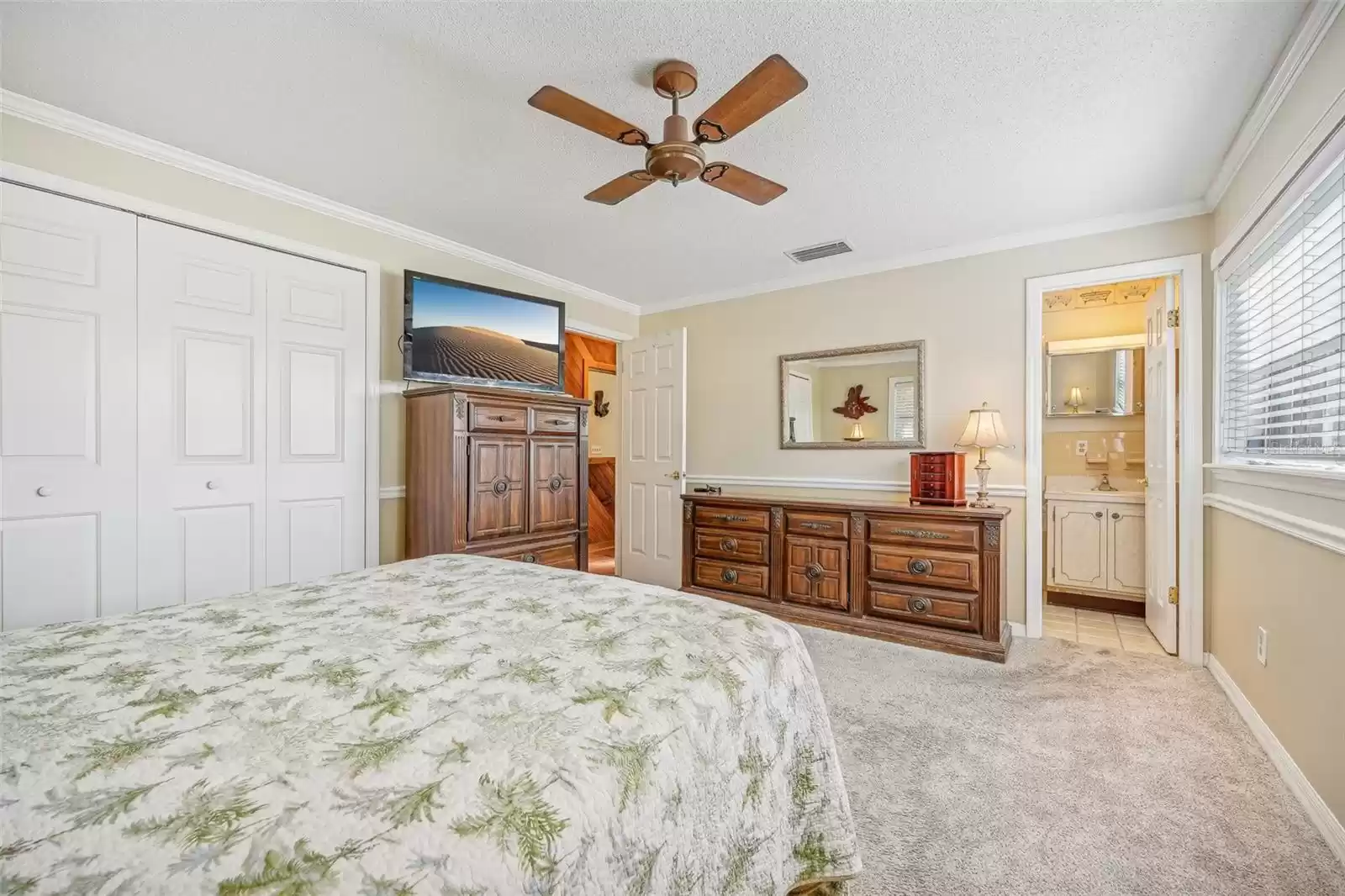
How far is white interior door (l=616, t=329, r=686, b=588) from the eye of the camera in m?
4.46

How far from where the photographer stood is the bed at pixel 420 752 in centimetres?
60

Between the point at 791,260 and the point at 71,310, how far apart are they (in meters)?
3.67

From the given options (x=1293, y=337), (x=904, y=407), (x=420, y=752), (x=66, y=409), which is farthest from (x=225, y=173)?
(x=1293, y=337)

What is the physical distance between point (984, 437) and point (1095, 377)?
5.46 feet

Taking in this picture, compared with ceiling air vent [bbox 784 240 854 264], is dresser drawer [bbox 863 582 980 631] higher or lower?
lower

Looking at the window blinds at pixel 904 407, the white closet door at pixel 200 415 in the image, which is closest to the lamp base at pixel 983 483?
the window blinds at pixel 904 407

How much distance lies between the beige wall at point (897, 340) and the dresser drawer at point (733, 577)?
2.70 feet

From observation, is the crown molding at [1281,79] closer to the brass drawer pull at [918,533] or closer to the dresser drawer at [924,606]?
the brass drawer pull at [918,533]

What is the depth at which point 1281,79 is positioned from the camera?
1.91 m

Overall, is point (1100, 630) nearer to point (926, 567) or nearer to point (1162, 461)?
point (1162, 461)

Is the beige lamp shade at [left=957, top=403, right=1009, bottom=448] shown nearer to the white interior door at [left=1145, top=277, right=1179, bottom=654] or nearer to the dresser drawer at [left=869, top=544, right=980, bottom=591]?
the dresser drawer at [left=869, top=544, right=980, bottom=591]

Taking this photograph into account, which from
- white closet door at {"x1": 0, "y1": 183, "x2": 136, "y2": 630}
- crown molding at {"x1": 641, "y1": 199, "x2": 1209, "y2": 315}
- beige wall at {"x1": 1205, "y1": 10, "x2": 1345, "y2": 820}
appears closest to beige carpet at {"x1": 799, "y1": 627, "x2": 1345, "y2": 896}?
beige wall at {"x1": 1205, "y1": 10, "x2": 1345, "y2": 820}

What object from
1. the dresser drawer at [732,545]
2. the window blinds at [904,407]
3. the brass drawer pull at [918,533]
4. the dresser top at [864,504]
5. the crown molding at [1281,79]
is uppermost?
the crown molding at [1281,79]

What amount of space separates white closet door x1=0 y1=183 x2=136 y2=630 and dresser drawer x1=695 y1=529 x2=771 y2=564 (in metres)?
3.01
